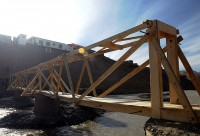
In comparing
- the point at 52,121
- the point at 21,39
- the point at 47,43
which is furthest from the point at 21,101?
the point at 47,43

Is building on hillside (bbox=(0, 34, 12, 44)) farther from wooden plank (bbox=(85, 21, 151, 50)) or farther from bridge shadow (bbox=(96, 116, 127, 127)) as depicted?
wooden plank (bbox=(85, 21, 151, 50))

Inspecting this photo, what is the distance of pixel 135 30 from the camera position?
233 inches

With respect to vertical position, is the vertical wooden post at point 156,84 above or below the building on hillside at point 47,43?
below

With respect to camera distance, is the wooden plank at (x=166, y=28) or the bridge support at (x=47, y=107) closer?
the wooden plank at (x=166, y=28)

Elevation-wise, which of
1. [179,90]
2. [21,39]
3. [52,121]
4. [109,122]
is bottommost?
[109,122]

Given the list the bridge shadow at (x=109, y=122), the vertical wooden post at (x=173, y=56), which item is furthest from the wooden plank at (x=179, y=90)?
the bridge shadow at (x=109, y=122)

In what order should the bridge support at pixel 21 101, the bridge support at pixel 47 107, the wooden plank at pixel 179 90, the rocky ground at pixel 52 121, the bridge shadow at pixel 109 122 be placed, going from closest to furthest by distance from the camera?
1. the wooden plank at pixel 179 90
2. the rocky ground at pixel 52 121
3. the bridge shadow at pixel 109 122
4. the bridge support at pixel 47 107
5. the bridge support at pixel 21 101

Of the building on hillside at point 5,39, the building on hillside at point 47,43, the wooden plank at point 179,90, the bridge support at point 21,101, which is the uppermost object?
the building on hillside at point 47,43

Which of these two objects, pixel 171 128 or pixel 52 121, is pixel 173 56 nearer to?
pixel 171 128

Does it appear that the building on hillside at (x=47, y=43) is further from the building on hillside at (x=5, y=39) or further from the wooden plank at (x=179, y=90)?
the wooden plank at (x=179, y=90)

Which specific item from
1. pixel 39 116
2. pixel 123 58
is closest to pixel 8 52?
pixel 39 116

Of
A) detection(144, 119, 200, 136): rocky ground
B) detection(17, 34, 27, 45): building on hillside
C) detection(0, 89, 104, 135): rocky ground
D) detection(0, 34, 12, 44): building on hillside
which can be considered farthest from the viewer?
detection(17, 34, 27, 45): building on hillside

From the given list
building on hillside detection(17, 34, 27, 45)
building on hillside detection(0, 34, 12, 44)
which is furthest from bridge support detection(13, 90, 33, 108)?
building on hillside detection(17, 34, 27, 45)

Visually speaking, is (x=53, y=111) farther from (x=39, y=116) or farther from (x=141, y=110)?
(x=141, y=110)
